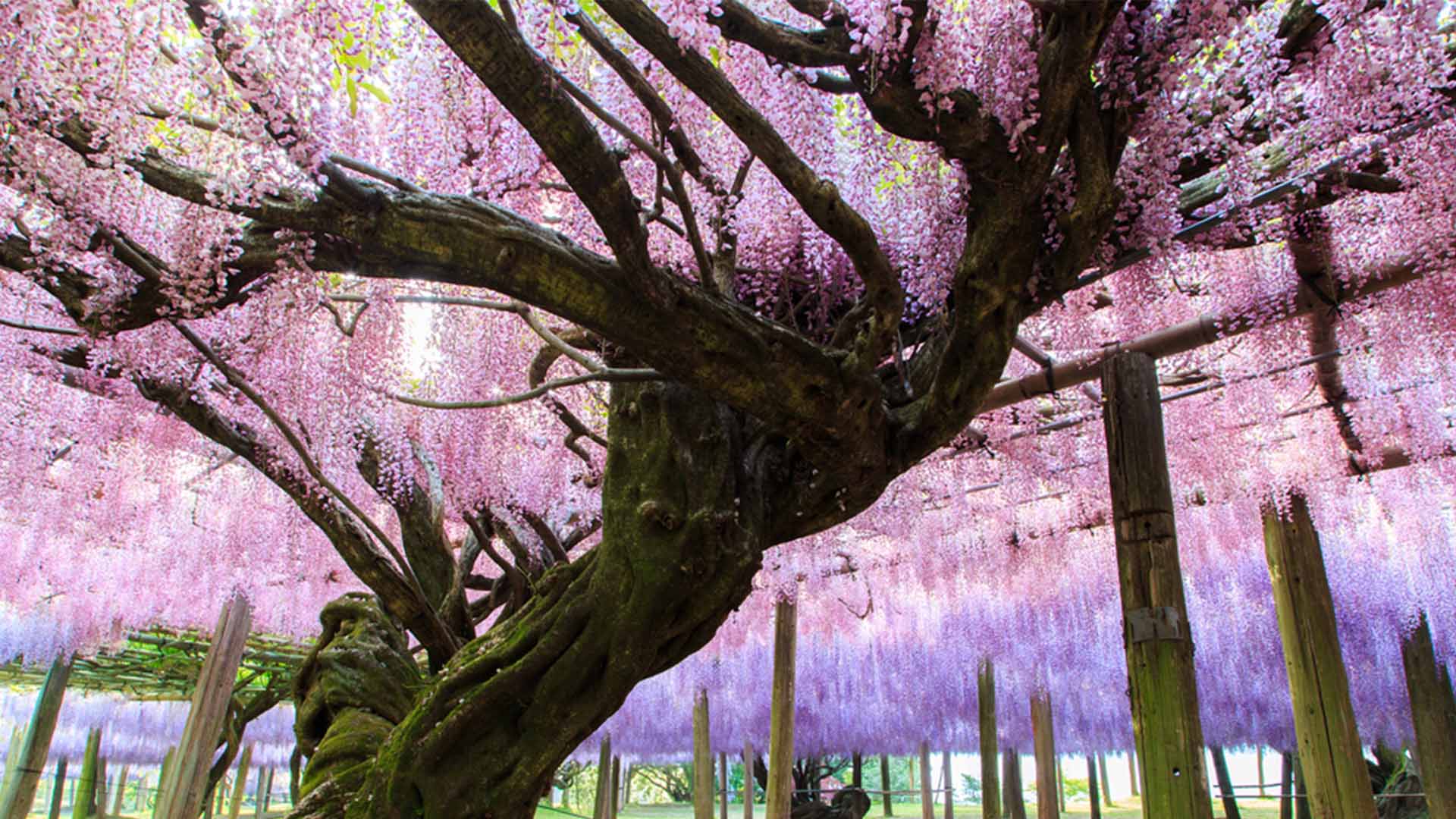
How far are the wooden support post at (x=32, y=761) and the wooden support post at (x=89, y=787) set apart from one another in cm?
196

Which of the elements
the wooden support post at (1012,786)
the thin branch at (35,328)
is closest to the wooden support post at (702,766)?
the wooden support post at (1012,786)

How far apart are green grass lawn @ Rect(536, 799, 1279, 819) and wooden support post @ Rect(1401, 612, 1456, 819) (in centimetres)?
898

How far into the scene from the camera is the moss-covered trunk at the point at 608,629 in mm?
2475

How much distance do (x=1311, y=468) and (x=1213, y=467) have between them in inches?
21.1

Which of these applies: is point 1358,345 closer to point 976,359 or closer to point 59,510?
point 976,359

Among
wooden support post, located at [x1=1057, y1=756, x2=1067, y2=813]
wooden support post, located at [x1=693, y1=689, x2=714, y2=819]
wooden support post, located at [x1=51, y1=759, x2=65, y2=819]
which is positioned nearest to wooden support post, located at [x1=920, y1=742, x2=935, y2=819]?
wooden support post, located at [x1=1057, y1=756, x2=1067, y2=813]

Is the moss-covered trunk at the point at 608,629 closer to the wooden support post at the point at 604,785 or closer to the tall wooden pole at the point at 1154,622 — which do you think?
the tall wooden pole at the point at 1154,622

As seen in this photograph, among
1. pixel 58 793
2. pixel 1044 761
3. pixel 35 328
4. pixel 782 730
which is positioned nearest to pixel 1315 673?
pixel 782 730

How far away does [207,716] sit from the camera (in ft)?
20.6

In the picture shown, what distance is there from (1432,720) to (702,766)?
19.6 ft

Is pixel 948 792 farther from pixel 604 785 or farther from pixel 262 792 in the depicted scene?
pixel 262 792

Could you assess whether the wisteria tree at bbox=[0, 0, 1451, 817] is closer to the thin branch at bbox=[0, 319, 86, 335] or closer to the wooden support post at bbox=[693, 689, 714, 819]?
the thin branch at bbox=[0, 319, 86, 335]

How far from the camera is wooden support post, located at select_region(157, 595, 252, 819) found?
606cm

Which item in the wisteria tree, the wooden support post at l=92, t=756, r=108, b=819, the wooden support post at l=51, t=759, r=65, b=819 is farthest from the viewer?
the wooden support post at l=92, t=756, r=108, b=819
